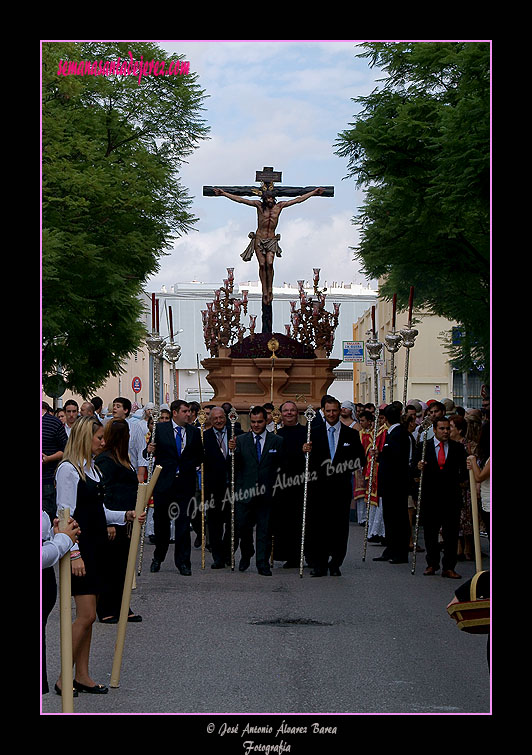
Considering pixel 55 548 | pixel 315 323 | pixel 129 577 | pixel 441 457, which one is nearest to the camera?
pixel 55 548

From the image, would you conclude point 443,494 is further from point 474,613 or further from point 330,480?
point 474,613

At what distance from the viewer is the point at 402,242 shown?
23.8 meters

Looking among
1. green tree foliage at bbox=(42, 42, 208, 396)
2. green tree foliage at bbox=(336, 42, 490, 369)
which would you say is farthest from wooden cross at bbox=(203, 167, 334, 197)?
green tree foliage at bbox=(336, 42, 490, 369)

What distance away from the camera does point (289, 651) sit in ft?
29.7

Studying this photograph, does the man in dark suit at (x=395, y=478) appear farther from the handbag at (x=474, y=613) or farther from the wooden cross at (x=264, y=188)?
the wooden cross at (x=264, y=188)

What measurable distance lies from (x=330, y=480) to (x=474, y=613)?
8667mm

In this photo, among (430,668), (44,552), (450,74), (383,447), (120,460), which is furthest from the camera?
(450,74)

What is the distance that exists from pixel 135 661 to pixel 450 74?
16.6 m

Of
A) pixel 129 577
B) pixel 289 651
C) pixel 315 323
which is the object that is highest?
pixel 315 323

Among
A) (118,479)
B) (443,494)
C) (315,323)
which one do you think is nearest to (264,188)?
(315,323)

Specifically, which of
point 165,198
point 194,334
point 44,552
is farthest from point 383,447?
point 194,334

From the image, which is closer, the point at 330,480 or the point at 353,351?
the point at 330,480

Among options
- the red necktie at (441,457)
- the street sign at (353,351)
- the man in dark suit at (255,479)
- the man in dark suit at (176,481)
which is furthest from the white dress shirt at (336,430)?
the street sign at (353,351)
